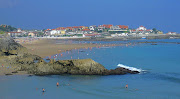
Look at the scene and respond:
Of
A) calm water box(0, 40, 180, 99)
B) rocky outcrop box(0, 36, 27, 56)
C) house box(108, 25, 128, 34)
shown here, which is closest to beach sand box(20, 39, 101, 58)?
rocky outcrop box(0, 36, 27, 56)

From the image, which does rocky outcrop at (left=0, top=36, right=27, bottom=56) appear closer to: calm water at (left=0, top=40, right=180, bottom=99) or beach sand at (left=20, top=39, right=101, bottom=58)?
beach sand at (left=20, top=39, right=101, bottom=58)

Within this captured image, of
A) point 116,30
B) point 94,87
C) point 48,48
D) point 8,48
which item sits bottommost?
point 94,87

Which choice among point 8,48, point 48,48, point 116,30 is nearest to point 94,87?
point 8,48

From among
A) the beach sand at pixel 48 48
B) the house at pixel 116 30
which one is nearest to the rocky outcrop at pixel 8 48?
the beach sand at pixel 48 48

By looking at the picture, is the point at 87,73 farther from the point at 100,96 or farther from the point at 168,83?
the point at 168,83

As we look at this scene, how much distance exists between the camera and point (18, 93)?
14047mm

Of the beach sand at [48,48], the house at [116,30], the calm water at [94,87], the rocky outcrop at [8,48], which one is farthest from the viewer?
the house at [116,30]

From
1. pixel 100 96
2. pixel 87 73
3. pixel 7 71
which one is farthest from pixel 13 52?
pixel 100 96

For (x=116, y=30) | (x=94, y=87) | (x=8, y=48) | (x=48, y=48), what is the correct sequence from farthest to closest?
(x=116, y=30) → (x=48, y=48) → (x=8, y=48) → (x=94, y=87)

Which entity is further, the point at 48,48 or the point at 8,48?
the point at 48,48

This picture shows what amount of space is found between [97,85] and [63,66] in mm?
4417

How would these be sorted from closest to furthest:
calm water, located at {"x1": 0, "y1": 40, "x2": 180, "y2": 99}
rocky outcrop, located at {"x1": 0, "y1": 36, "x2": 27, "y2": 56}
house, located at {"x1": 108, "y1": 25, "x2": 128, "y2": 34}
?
calm water, located at {"x1": 0, "y1": 40, "x2": 180, "y2": 99}, rocky outcrop, located at {"x1": 0, "y1": 36, "x2": 27, "y2": 56}, house, located at {"x1": 108, "y1": 25, "x2": 128, "y2": 34}

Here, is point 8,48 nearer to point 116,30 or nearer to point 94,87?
point 94,87

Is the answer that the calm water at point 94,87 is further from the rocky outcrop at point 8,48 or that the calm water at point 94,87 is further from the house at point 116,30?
the house at point 116,30
